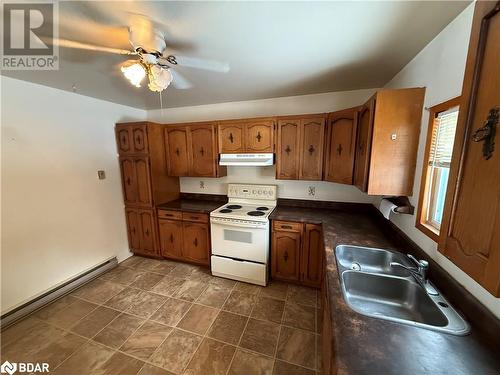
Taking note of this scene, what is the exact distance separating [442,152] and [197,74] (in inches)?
82.1

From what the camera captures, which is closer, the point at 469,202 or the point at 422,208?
the point at 469,202

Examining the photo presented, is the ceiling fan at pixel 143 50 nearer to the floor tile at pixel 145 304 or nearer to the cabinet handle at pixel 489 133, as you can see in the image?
the cabinet handle at pixel 489 133

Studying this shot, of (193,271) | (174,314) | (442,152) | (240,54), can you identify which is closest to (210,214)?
(193,271)

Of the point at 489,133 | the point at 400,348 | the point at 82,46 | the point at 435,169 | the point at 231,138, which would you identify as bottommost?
the point at 400,348

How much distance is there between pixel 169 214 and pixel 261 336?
192 cm

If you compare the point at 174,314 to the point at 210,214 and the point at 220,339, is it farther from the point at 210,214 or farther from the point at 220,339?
the point at 210,214

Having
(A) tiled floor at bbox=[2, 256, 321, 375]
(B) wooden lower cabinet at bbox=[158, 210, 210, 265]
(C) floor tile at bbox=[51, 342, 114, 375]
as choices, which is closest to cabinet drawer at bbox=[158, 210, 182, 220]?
(B) wooden lower cabinet at bbox=[158, 210, 210, 265]

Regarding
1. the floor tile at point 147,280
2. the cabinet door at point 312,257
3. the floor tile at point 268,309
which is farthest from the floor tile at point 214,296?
the cabinet door at point 312,257

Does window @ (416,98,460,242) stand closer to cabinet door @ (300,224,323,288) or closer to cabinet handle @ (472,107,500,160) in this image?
cabinet handle @ (472,107,500,160)

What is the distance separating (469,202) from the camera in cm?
74

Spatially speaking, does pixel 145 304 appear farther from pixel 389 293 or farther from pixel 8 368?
pixel 389 293

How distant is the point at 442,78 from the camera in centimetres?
125

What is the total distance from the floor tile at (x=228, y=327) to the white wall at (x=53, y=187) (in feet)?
6.41

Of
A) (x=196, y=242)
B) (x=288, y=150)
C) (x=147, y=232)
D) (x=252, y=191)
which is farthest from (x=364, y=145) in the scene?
(x=147, y=232)
